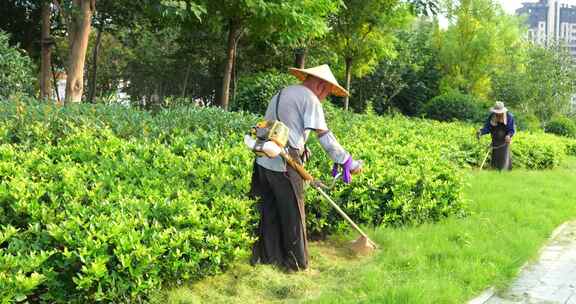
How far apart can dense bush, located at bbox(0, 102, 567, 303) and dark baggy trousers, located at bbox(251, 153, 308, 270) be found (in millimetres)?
143

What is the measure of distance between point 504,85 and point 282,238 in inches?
1023

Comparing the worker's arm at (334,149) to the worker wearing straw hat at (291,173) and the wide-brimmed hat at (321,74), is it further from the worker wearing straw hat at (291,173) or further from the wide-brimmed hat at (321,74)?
the wide-brimmed hat at (321,74)

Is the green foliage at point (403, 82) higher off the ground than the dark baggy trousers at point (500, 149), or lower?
higher

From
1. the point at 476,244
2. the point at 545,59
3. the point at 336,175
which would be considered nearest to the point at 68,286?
the point at 336,175

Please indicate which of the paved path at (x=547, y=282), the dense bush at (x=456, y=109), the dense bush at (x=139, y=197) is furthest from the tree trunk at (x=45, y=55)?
the dense bush at (x=456, y=109)

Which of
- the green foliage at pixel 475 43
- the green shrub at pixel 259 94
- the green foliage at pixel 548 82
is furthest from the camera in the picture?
the green foliage at pixel 548 82

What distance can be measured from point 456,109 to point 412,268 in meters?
15.4

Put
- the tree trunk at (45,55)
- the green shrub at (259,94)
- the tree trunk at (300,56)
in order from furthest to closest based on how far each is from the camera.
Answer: the tree trunk at (300,56), the tree trunk at (45,55), the green shrub at (259,94)

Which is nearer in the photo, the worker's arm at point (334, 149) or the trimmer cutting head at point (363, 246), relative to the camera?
the worker's arm at point (334, 149)

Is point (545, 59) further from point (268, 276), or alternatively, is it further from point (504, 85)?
point (268, 276)

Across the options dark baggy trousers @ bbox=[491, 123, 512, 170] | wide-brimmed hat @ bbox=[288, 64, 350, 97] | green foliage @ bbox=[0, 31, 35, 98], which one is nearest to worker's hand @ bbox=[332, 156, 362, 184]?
wide-brimmed hat @ bbox=[288, 64, 350, 97]

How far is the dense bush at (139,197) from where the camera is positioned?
342 cm

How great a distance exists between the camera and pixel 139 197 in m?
4.42

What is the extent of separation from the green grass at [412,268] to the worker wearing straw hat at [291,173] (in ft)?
0.67
